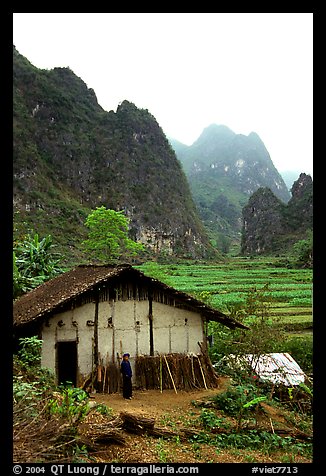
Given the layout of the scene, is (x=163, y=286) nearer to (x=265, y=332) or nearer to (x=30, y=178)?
(x=265, y=332)

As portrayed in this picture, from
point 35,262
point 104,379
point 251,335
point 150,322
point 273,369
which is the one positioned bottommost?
point 273,369

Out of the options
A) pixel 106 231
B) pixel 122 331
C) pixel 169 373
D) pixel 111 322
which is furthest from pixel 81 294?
pixel 106 231

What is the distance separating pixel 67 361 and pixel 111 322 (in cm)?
218

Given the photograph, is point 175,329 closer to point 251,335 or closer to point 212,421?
point 251,335

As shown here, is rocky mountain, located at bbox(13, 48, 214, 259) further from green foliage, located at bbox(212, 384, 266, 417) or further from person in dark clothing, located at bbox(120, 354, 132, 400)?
green foliage, located at bbox(212, 384, 266, 417)

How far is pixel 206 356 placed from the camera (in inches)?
460

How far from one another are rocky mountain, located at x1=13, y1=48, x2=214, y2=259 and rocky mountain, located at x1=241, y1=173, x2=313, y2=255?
16786 mm

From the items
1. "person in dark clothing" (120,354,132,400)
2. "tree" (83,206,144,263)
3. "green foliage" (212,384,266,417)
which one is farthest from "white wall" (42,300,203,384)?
"tree" (83,206,144,263)

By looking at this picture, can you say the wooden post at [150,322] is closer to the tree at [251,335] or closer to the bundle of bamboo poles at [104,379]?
the bundle of bamboo poles at [104,379]

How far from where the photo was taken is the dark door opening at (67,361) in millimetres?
10824

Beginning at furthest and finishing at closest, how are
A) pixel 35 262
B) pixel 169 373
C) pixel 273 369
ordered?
pixel 35 262 < pixel 273 369 < pixel 169 373

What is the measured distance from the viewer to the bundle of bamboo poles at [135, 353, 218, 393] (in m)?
11.0

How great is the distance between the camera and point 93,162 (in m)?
93.6

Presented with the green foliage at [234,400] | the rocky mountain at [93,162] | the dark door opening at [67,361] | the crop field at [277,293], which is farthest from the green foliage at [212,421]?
the rocky mountain at [93,162]
